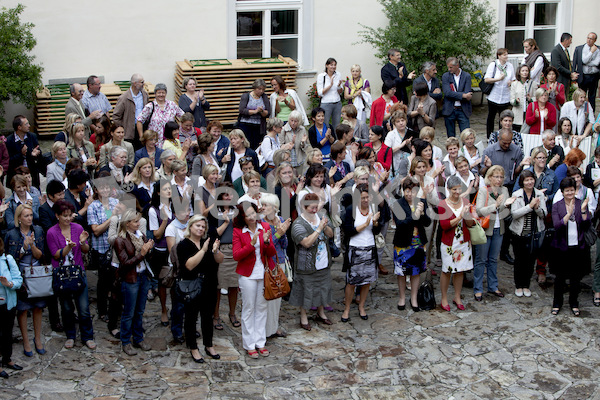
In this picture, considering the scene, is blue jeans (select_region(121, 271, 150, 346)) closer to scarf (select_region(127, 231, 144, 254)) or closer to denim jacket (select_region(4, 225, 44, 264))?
scarf (select_region(127, 231, 144, 254))

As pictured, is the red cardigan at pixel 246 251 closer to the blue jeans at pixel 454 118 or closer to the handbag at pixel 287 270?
the handbag at pixel 287 270

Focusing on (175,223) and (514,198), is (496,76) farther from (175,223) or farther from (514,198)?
(175,223)

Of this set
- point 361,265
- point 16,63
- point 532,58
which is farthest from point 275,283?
point 532,58

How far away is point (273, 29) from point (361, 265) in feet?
31.0

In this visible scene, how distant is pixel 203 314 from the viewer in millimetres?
9094

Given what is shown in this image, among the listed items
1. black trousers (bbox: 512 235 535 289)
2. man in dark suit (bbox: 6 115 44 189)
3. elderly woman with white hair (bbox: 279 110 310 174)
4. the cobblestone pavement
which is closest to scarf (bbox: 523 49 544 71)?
elderly woman with white hair (bbox: 279 110 310 174)

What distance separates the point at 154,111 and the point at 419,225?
4719mm

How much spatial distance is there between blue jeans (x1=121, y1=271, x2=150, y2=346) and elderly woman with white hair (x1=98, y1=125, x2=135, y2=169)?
8.47ft

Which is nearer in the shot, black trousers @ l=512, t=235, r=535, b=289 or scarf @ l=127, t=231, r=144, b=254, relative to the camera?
scarf @ l=127, t=231, r=144, b=254

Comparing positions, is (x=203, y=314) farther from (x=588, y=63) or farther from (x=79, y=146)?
(x=588, y=63)

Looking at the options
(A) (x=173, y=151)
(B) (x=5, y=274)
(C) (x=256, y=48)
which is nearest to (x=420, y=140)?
(A) (x=173, y=151)

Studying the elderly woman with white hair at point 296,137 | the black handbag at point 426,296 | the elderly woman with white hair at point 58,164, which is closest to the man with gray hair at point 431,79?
the elderly woman with white hair at point 296,137

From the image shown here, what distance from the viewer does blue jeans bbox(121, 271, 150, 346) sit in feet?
29.8

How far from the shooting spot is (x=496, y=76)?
15.5 metres
